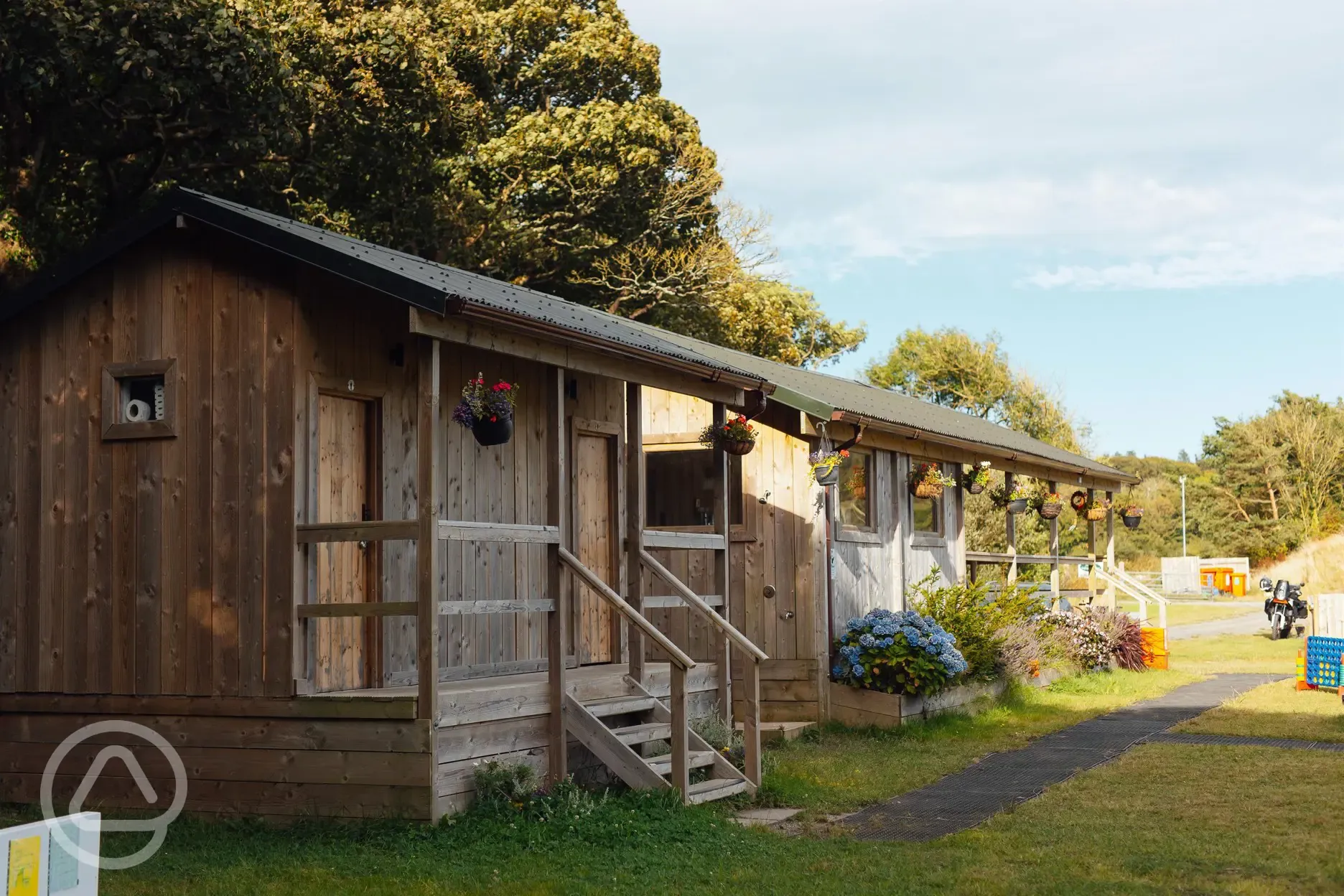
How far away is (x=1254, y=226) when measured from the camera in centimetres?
3647

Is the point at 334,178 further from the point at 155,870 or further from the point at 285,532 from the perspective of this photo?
the point at 155,870

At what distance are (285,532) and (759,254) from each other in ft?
71.0

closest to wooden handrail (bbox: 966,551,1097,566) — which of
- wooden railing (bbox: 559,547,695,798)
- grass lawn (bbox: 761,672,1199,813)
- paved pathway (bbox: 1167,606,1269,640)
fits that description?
grass lawn (bbox: 761,672,1199,813)

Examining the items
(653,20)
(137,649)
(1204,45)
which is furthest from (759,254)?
(137,649)

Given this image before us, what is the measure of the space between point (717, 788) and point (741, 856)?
1.67 metres

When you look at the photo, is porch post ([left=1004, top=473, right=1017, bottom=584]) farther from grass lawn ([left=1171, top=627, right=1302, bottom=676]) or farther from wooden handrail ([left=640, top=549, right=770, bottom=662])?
wooden handrail ([left=640, top=549, right=770, bottom=662])

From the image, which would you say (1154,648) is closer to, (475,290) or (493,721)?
(493,721)

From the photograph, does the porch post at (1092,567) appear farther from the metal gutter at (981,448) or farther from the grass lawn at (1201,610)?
the grass lawn at (1201,610)

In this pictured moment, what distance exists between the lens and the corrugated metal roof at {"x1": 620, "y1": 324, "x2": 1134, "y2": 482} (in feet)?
44.4

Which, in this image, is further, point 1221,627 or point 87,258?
point 1221,627

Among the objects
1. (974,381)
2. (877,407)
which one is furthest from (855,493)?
(974,381)

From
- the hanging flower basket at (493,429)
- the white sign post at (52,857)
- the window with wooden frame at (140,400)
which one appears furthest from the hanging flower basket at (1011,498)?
the white sign post at (52,857)

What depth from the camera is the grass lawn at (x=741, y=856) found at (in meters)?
6.89

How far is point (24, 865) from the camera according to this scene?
4.15 m
